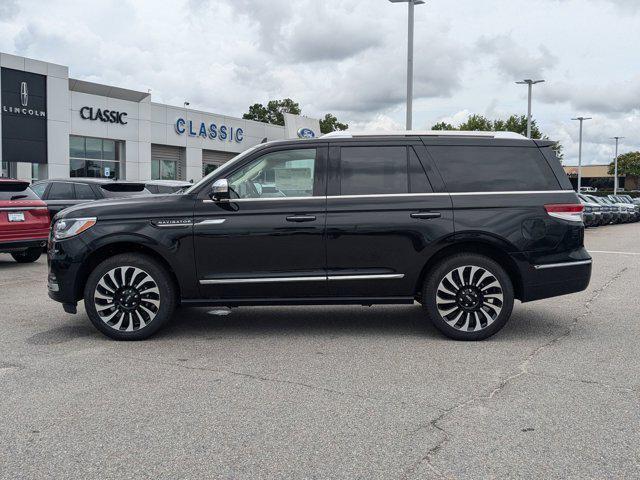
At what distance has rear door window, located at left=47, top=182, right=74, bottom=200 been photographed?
Result: 14.1 m

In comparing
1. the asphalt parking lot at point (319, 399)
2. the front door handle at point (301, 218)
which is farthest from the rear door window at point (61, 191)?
the front door handle at point (301, 218)

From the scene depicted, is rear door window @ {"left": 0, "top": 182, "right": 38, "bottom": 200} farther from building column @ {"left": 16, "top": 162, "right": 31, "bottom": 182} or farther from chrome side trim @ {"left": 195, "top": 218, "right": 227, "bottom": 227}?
building column @ {"left": 16, "top": 162, "right": 31, "bottom": 182}

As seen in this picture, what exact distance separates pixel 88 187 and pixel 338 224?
944 centimetres

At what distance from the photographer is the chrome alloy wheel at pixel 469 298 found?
6.05 meters

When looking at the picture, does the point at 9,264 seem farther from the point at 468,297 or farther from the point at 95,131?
the point at 95,131

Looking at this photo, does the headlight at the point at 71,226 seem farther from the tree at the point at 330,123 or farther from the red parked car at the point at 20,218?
the tree at the point at 330,123

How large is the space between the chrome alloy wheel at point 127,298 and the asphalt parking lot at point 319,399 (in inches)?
9.4

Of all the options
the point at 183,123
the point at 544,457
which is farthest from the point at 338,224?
the point at 183,123

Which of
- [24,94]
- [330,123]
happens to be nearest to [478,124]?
[330,123]

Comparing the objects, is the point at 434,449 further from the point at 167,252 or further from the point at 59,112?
the point at 59,112

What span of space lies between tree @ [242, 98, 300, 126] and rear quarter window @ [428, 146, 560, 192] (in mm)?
78850

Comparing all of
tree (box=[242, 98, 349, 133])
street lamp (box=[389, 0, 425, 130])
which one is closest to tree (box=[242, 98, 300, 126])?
tree (box=[242, 98, 349, 133])

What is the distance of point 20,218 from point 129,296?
6513mm

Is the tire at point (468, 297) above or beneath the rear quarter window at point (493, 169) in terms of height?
beneath
